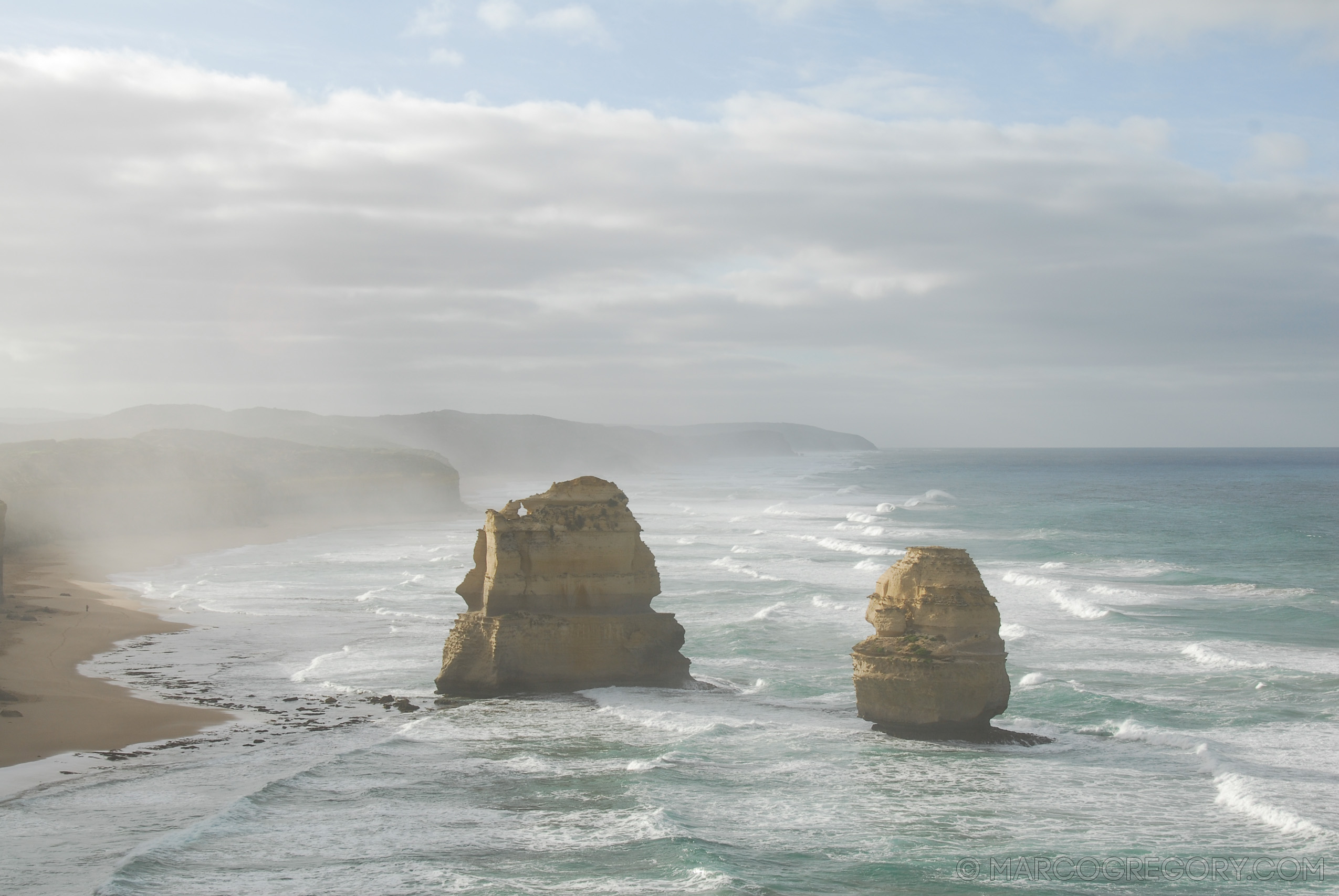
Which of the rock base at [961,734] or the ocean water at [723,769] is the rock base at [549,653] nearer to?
the ocean water at [723,769]

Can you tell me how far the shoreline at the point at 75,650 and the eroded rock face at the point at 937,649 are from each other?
457 inches

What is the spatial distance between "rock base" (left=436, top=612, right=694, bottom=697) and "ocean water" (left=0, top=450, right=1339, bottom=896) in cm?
48

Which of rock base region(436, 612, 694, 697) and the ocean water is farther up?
rock base region(436, 612, 694, 697)

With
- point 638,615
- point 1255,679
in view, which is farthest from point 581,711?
point 1255,679

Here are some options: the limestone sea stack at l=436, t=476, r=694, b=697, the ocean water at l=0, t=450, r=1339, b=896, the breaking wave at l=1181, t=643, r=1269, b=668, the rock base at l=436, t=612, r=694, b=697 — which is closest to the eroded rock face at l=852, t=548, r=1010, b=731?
the ocean water at l=0, t=450, r=1339, b=896

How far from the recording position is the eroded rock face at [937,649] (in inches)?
666

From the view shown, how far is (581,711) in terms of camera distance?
19.7 meters

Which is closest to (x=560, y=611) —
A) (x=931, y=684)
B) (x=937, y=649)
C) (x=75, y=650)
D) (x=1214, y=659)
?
(x=931, y=684)

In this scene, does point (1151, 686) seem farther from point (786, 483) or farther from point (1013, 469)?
point (1013, 469)

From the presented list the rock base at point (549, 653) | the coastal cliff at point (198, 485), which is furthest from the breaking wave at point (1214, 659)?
the coastal cliff at point (198, 485)

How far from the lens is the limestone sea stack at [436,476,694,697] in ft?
68.6

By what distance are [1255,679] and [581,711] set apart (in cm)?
1371

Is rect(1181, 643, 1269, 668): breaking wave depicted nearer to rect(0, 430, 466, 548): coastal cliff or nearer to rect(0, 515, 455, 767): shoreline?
rect(0, 515, 455, 767): shoreline

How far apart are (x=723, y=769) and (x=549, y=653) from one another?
5.46m
